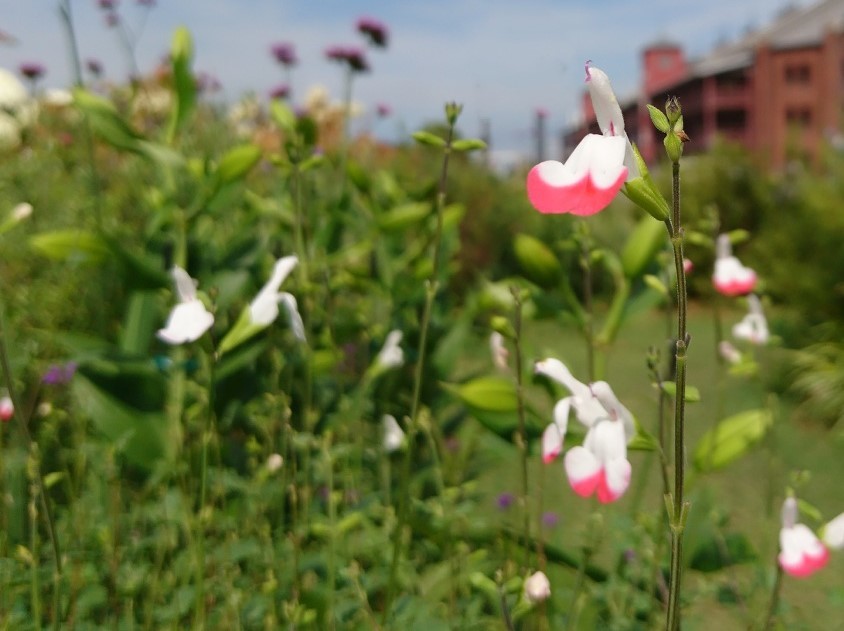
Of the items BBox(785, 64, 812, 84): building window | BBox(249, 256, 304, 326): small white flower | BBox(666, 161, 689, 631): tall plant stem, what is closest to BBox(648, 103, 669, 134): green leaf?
BBox(666, 161, 689, 631): tall plant stem

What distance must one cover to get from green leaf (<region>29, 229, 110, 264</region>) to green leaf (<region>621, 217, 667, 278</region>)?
122 cm

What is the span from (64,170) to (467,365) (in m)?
2.38

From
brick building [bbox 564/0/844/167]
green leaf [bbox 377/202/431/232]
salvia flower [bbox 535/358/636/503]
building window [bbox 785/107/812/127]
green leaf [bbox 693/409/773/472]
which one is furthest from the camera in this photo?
building window [bbox 785/107/812/127]

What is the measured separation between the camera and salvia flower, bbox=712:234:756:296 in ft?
5.46

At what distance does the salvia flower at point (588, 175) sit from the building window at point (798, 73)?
101 ft

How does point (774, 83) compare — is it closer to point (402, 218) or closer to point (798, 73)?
point (798, 73)

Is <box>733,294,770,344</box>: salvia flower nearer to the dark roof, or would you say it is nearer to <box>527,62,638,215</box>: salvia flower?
<box>527,62,638,215</box>: salvia flower

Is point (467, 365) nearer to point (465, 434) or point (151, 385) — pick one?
point (465, 434)

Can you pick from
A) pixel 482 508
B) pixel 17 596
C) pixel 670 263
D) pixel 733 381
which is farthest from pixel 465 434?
pixel 733 381

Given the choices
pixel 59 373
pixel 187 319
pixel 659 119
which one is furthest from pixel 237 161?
pixel 659 119

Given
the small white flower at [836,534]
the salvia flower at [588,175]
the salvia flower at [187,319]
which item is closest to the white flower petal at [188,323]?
the salvia flower at [187,319]

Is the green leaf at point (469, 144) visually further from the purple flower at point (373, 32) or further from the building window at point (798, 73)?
the building window at point (798, 73)

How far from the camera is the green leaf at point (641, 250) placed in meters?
1.81

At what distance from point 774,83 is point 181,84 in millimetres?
30083
